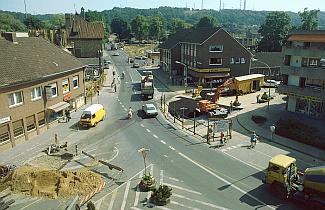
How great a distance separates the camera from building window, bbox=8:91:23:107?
33.7 metres

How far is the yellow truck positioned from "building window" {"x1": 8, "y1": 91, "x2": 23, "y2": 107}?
27.1 m

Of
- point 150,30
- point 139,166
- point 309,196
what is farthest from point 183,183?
point 150,30

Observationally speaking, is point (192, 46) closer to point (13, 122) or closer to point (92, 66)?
point (92, 66)

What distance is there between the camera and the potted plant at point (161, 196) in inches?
893

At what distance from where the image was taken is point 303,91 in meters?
40.7

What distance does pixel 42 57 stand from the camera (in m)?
42.4

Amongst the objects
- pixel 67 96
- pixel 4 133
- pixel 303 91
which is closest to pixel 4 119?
pixel 4 133

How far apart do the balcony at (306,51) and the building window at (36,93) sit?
109 feet

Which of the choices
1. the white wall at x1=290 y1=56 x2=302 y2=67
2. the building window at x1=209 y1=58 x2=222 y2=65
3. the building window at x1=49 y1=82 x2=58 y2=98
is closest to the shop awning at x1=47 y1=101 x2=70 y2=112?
the building window at x1=49 y1=82 x2=58 y2=98

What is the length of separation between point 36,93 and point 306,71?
113 feet

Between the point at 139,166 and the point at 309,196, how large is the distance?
1470 centimetres

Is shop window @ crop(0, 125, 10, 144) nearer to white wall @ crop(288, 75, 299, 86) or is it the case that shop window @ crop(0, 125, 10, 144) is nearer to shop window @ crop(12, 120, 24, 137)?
shop window @ crop(12, 120, 24, 137)

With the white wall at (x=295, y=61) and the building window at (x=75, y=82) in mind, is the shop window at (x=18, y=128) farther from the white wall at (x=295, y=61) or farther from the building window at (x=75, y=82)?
the white wall at (x=295, y=61)

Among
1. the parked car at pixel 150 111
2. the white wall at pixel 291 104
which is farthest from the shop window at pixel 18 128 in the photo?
the white wall at pixel 291 104
